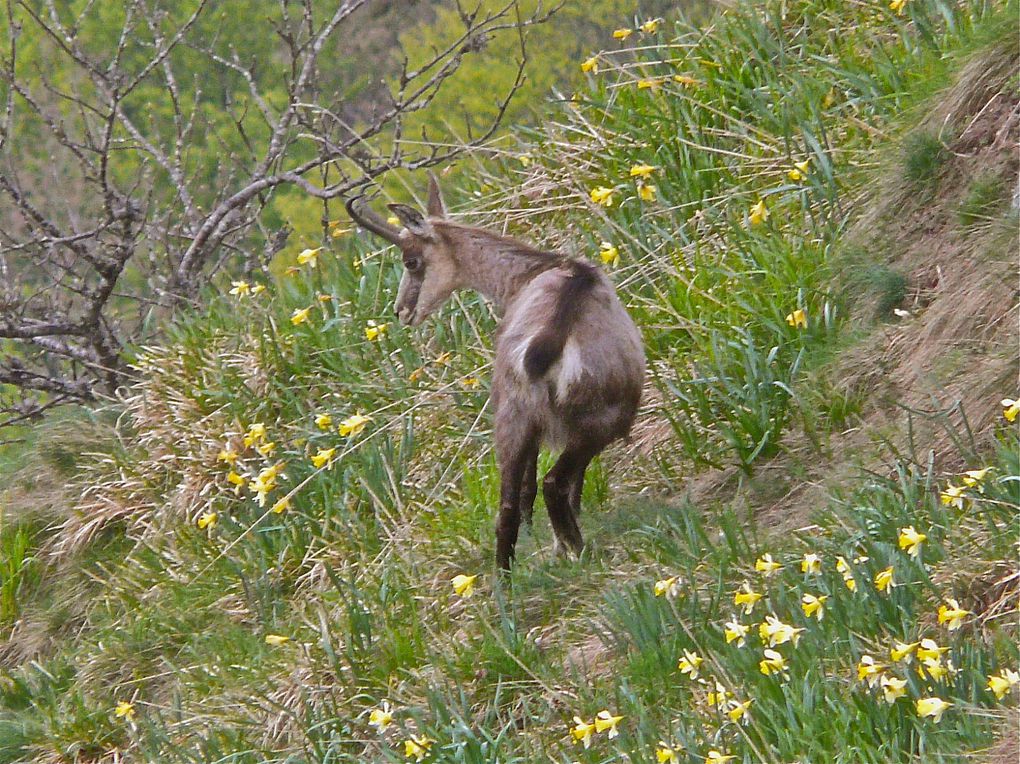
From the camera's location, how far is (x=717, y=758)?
374 cm

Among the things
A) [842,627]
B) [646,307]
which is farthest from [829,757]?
[646,307]

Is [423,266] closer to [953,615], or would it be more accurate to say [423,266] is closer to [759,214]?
[759,214]

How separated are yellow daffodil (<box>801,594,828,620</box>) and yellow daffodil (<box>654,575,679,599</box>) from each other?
0.51 m

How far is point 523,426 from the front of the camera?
5.09m

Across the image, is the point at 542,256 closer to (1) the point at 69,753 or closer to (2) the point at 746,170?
(2) the point at 746,170

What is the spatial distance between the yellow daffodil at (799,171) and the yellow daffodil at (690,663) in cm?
282

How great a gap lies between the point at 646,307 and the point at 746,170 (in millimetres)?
1043

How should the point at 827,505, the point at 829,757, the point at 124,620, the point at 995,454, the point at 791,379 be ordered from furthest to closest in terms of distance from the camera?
the point at 124,620
the point at 791,379
the point at 827,505
the point at 995,454
the point at 829,757

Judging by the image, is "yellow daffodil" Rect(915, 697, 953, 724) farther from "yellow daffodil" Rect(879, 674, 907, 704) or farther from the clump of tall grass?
the clump of tall grass

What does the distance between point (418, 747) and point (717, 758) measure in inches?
44.2

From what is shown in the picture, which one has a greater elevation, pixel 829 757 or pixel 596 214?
pixel 596 214

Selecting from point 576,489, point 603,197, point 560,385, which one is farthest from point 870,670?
point 603,197

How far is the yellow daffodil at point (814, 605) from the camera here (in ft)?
13.2

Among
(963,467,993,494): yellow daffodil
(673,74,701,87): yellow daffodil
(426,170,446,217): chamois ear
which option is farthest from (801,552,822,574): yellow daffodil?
(673,74,701,87): yellow daffodil
